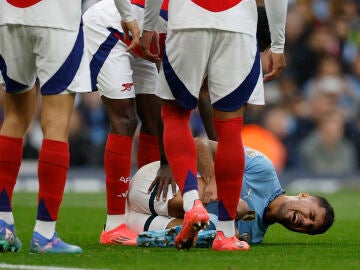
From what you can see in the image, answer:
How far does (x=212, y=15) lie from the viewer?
5887 mm

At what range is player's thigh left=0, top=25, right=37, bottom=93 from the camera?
569cm

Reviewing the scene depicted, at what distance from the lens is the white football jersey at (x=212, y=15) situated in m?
5.89

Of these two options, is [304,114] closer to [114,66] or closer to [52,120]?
[114,66]

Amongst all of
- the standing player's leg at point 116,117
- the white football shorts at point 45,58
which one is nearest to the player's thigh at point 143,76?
the standing player's leg at point 116,117

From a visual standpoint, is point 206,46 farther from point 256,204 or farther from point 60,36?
point 256,204

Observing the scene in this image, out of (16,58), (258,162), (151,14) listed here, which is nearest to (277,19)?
(151,14)

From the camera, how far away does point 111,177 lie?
7129 mm

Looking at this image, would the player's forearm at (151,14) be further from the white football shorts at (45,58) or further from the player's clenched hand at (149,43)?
the white football shorts at (45,58)

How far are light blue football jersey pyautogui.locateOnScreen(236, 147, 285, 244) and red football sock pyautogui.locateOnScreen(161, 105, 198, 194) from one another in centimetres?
102

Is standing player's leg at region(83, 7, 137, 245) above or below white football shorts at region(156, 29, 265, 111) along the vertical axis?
below

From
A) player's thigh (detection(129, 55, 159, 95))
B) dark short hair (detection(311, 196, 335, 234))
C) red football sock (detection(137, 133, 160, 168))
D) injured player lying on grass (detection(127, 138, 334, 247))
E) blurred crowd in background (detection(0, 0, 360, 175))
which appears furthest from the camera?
blurred crowd in background (detection(0, 0, 360, 175))

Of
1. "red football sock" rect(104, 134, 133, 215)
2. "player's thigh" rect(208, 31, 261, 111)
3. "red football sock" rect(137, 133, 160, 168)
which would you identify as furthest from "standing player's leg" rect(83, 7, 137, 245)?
"player's thigh" rect(208, 31, 261, 111)

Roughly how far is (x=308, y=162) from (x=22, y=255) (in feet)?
32.0

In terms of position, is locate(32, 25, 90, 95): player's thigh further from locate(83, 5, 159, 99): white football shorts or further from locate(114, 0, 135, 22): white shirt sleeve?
locate(83, 5, 159, 99): white football shorts
